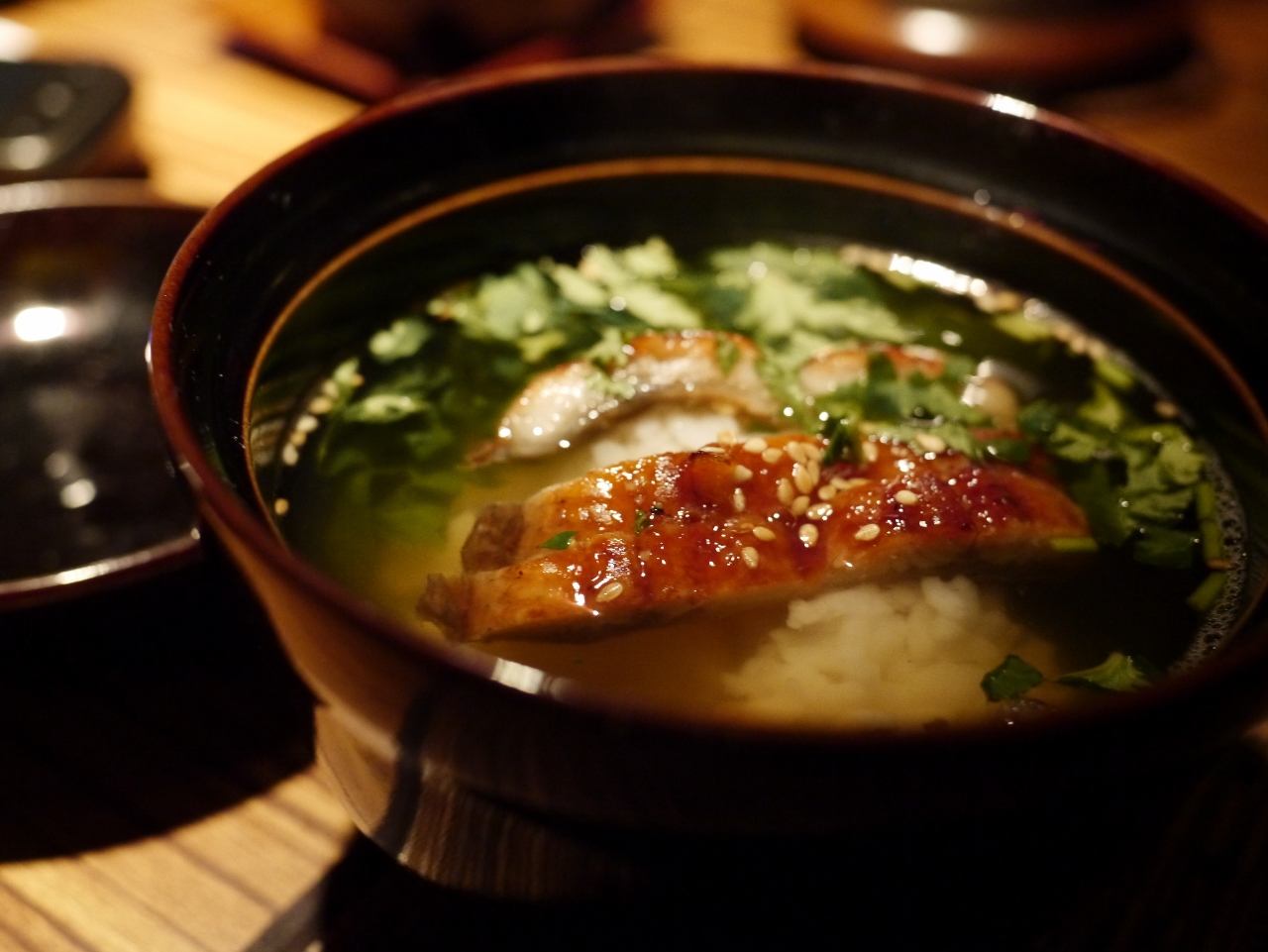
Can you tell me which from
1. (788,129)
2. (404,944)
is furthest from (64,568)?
(788,129)

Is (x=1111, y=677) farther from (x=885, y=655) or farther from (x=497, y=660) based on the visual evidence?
(x=497, y=660)

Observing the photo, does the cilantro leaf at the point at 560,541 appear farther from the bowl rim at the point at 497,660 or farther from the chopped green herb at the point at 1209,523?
the chopped green herb at the point at 1209,523

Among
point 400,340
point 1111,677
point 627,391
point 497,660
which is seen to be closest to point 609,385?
point 627,391

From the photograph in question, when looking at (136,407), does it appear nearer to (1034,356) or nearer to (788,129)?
(788,129)

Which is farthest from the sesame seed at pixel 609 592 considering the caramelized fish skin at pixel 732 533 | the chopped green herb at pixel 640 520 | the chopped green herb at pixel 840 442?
the chopped green herb at pixel 840 442

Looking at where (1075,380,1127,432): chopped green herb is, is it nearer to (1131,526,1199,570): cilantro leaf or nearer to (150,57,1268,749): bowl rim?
(1131,526,1199,570): cilantro leaf
